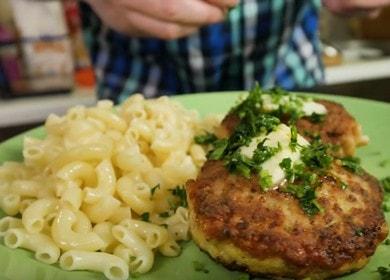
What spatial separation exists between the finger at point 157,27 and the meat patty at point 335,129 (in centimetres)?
30

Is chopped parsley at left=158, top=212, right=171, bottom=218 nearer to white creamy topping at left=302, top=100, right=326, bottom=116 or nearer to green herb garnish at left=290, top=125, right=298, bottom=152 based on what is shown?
green herb garnish at left=290, top=125, right=298, bottom=152

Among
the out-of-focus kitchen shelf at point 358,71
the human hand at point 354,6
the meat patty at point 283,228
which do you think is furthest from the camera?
the out-of-focus kitchen shelf at point 358,71

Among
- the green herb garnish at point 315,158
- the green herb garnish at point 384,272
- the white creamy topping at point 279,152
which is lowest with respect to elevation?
the green herb garnish at point 384,272

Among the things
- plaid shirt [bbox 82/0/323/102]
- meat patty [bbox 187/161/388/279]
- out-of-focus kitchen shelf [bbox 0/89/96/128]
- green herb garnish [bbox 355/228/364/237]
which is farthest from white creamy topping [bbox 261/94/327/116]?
out-of-focus kitchen shelf [bbox 0/89/96/128]

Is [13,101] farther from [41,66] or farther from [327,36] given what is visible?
[327,36]

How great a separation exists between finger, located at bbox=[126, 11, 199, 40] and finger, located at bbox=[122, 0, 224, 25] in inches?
1.0

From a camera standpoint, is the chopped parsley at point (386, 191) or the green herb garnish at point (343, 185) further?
the chopped parsley at point (386, 191)

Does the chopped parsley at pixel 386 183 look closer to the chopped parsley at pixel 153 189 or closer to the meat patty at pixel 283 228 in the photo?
the meat patty at pixel 283 228

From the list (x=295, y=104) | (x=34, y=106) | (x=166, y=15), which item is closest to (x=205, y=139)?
(x=295, y=104)

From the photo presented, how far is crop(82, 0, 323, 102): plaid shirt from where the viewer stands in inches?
88.7

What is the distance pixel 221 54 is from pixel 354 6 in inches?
19.6

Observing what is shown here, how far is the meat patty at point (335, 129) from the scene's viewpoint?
154 centimetres

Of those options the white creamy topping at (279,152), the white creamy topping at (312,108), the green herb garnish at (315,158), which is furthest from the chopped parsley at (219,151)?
the white creamy topping at (312,108)

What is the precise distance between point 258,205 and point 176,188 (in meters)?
0.29
